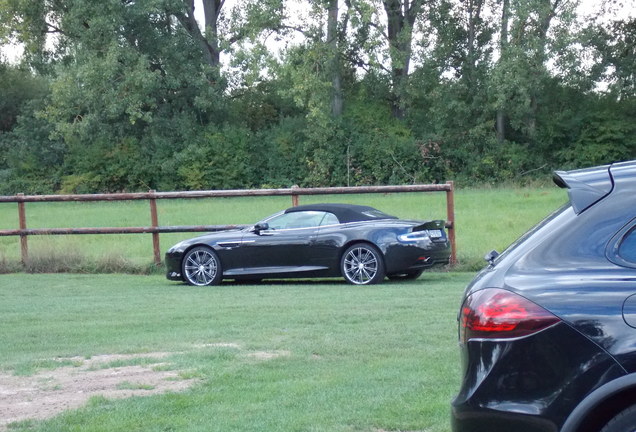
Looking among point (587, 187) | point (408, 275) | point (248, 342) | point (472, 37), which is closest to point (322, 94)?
point (472, 37)

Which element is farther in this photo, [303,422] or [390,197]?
[390,197]

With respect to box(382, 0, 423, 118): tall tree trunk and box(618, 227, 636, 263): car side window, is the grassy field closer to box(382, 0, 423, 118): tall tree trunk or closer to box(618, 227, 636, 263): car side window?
box(618, 227, 636, 263): car side window

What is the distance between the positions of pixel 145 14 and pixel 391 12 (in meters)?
11.0

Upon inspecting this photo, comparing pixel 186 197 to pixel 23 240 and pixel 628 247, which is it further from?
pixel 628 247

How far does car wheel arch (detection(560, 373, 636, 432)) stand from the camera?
4.02m

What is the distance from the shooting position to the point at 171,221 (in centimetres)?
2112

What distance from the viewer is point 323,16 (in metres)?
42.5

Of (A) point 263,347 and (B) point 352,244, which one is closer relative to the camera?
(A) point 263,347

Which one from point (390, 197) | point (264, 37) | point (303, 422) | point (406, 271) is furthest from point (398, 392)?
point (264, 37)

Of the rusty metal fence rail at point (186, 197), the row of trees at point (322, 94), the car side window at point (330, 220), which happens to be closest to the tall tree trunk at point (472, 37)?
the row of trees at point (322, 94)

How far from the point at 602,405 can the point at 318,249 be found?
11.6 m

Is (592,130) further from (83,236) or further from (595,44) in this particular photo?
(83,236)

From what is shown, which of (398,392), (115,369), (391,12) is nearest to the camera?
(398,392)

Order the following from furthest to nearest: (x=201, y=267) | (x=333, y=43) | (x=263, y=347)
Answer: (x=333, y=43)
(x=201, y=267)
(x=263, y=347)
